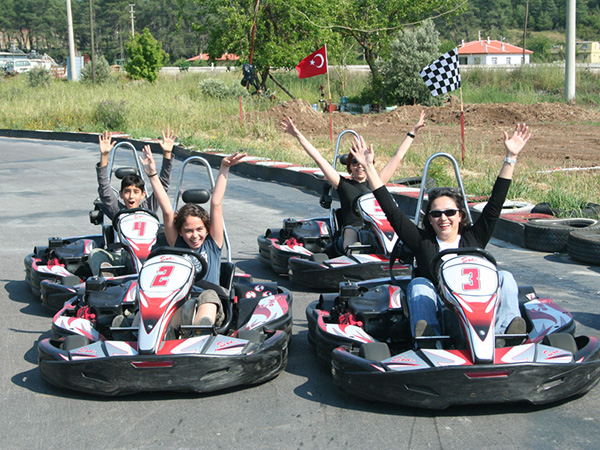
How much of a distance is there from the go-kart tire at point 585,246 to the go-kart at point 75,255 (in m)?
3.69

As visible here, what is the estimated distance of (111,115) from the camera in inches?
886

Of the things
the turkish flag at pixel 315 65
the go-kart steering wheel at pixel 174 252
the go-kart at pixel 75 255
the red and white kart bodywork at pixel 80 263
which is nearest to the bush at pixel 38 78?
the turkish flag at pixel 315 65

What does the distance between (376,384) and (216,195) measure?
168cm

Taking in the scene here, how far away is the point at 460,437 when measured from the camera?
3.24 meters

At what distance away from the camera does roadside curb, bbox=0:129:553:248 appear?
7.83m

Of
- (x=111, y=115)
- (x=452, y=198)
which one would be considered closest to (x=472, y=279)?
(x=452, y=198)

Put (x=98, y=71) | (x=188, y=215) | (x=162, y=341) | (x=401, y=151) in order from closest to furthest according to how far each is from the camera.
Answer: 1. (x=162, y=341)
2. (x=188, y=215)
3. (x=401, y=151)
4. (x=98, y=71)

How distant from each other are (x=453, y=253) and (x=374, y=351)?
649 millimetres

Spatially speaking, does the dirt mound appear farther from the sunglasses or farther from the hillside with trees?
the hillside with trees

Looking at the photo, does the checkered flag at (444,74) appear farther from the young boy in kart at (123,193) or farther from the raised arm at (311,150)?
the young boy in kart at (123,193)

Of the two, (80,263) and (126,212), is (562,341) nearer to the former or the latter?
(126,212)

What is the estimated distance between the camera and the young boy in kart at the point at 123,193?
5.63 m

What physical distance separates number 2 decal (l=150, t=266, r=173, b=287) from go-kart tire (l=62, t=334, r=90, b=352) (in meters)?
0.43

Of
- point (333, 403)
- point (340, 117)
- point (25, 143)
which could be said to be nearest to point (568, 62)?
point (340, 117)
